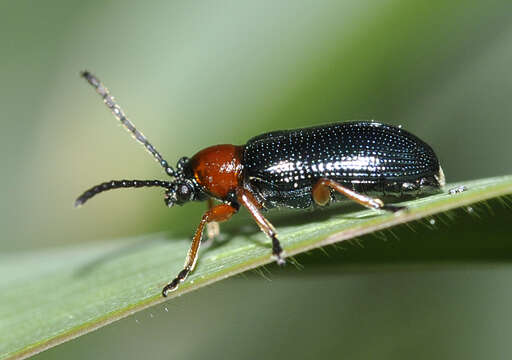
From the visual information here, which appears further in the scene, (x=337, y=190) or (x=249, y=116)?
(x=249, y=116)

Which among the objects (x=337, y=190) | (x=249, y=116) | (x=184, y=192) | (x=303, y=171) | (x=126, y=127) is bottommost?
(x=337, y=190)

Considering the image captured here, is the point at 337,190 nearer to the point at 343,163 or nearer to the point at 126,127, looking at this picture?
the point at 343,163

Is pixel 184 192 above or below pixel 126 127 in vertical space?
below

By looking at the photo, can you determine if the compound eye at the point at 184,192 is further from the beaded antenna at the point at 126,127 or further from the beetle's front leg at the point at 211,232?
the beetle's front leg at the point at 211,232

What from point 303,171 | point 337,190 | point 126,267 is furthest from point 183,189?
point 337,190

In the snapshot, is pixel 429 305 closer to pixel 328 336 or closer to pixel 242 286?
pixel 328 336

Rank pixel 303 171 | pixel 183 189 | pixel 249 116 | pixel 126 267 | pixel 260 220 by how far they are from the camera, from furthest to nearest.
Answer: pixel 249 116 < pixel 183 189 < pixel 303 171 < pixel 126 267 < pixel 260 220

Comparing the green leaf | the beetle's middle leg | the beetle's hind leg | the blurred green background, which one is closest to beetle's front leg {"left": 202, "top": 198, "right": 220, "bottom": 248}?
the green leaf
